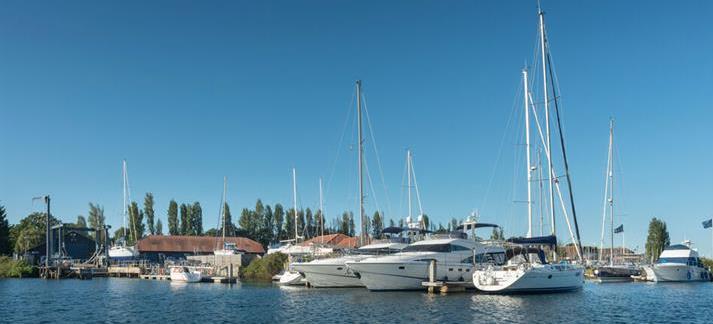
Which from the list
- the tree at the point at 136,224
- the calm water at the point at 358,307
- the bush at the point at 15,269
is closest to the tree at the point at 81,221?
the tree at the point at 136,224

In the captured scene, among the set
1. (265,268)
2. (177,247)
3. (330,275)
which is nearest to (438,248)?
(330,275)

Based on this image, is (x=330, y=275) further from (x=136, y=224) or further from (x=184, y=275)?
(x=136, y=224)

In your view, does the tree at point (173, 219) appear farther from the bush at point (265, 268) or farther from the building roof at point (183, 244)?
the bush at point (265, 268)

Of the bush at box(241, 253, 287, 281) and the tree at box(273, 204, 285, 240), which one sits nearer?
the bush at box(241, 253, 287, 281)

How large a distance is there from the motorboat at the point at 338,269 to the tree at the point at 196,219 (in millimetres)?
90816

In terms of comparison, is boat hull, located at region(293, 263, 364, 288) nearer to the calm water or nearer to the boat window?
the calm water

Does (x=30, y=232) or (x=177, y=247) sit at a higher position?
(x=30, y=232)

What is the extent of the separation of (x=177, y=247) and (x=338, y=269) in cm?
6564

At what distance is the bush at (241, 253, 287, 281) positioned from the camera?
8707 centimetres

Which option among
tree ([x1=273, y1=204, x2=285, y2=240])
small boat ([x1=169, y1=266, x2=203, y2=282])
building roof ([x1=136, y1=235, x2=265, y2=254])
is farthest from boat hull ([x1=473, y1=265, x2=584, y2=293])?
tree ([x1=273, y1=204, x2=285, y2=240])

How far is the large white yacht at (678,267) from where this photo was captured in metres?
71.6

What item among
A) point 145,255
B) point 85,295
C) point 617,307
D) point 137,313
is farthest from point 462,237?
point 145,255

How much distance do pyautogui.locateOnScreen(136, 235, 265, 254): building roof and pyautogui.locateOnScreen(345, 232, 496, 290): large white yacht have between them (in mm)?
65884

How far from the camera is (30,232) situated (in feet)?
363
